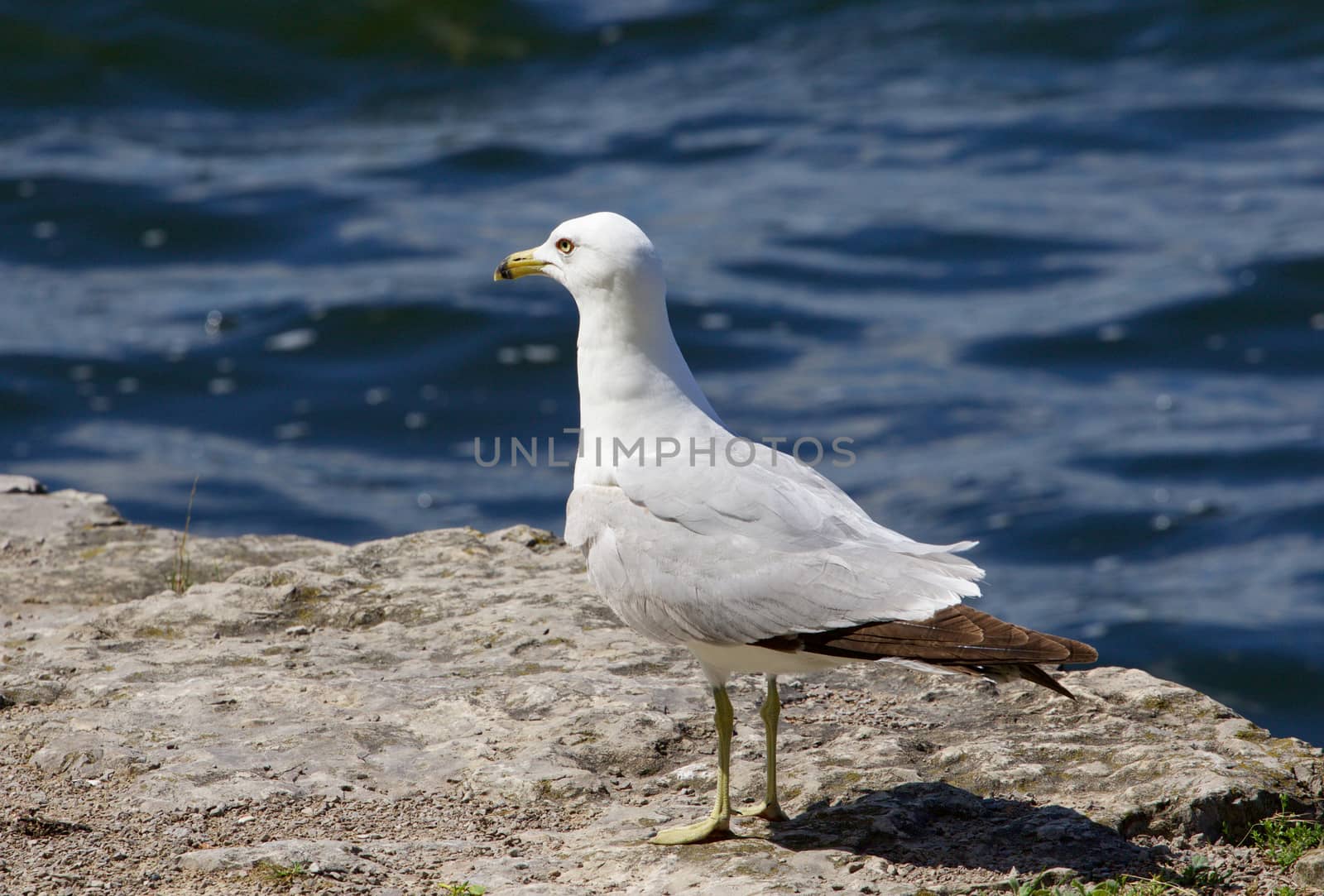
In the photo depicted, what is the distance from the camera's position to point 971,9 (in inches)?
960

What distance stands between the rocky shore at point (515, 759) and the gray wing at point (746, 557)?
613 mm

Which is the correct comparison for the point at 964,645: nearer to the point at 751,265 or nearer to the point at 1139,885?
the point at 1139,885

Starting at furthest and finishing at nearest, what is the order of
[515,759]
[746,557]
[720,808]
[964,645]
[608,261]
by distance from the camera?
[608,261], [515,759], [720,808], [746,557], [964,645]

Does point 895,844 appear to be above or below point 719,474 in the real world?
below

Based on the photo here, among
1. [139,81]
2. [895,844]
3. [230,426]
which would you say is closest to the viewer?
[895,844]

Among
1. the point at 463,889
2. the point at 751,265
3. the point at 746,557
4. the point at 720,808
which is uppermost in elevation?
the point at 751,265

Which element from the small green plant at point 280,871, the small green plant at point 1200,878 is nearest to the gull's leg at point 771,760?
the small green plant at point 1200,878

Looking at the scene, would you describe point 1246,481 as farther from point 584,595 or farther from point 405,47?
point 405,47

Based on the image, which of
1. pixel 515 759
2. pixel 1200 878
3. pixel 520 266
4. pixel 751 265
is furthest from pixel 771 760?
pixel 751 265

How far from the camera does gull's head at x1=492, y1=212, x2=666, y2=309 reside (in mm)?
4641

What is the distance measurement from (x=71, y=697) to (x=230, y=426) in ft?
33.0

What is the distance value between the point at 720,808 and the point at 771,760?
0.23 meters

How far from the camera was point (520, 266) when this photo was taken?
16.6ft

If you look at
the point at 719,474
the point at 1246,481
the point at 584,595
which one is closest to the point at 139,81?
the point at 1246,481
